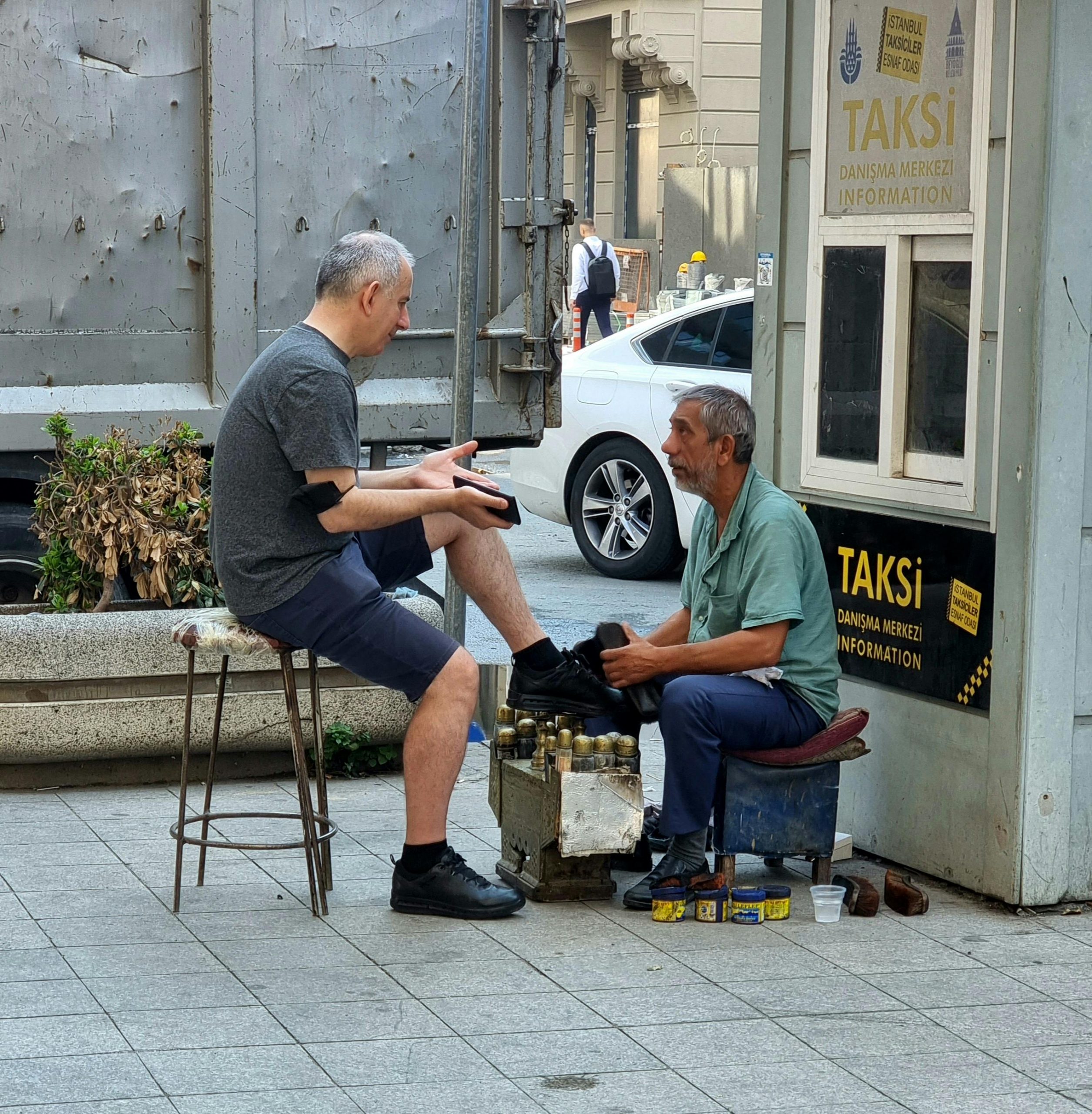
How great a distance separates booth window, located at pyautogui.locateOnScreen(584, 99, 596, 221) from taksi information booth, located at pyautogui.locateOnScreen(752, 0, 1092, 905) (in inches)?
1132

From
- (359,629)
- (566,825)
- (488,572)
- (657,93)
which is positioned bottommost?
(566,825)

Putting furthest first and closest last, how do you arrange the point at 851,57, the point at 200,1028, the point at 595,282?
the point at 595,282 → the point at 851,57 → the point at 200,1028

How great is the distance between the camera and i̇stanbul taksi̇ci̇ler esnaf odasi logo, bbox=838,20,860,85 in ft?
17.2

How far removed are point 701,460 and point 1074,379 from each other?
0.95 metres

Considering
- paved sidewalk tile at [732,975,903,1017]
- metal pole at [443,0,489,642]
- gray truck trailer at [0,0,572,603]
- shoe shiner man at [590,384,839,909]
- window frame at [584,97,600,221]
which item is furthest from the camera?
window frame at [584,97,600,221]

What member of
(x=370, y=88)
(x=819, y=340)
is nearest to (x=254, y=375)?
(x=819, y=340)

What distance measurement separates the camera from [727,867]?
15.7 ft

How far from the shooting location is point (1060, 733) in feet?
15.6

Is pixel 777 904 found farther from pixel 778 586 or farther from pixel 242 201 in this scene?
pixel 242 201

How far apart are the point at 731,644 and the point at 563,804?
59cm

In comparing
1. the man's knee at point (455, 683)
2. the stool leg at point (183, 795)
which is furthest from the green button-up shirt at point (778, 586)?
the stool leg at point (183, 795)

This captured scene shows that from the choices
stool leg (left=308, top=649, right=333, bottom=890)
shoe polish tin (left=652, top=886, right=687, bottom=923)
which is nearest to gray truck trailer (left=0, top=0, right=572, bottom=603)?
stool leg (left=308, top=649, right=333, bottom=890)

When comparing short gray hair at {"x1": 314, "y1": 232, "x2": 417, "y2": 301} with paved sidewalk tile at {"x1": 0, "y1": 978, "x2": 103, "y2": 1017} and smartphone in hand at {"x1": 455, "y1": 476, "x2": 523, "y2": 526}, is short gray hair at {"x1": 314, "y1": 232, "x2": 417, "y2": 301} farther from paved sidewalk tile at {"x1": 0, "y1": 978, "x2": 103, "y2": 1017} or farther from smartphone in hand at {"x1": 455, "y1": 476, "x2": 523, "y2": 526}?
paved sidewalk tile at {"x1": 0, "y1": 978, "x2": 103, "y2": 1017}

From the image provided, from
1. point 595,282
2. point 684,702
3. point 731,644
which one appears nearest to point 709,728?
point 684,702
